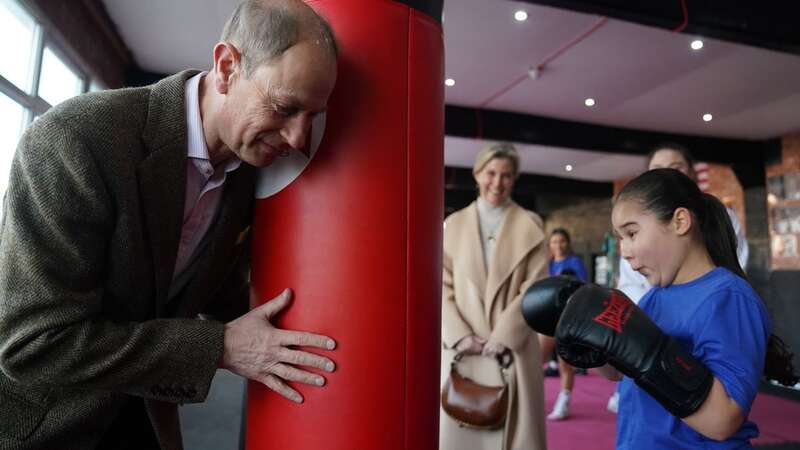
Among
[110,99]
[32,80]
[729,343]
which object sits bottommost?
[729,343]

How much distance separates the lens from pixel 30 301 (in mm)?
771

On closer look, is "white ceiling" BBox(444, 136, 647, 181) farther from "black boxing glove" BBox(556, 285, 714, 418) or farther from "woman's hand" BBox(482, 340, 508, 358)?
"black boxing glove" BBox(556, 285, 714, 418)

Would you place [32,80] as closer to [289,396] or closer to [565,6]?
[565,6]

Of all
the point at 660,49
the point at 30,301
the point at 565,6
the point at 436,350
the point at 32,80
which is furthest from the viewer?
the point at 660,49

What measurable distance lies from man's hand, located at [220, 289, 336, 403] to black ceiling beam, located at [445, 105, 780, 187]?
596cm

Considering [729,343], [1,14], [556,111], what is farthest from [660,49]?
[1,14]

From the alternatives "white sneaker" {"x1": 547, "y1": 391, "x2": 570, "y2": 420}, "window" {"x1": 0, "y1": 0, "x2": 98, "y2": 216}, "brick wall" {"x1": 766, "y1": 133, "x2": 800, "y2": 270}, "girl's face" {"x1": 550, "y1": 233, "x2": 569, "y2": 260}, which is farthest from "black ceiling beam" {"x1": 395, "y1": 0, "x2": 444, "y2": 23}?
"brick wall" {"x1": 766, "y1": 133, "x2": 800, "y2": 270}

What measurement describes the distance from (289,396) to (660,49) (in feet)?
17.5

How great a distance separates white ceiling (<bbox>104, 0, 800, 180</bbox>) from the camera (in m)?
4.68

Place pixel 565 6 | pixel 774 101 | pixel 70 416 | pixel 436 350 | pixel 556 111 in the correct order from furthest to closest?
pixel 556 111
pixel 774 101
pixel 565 6
pixel 436 350
pixel 70 416

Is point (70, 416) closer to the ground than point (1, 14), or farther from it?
closer to the ground

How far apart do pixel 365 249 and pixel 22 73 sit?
4057mm

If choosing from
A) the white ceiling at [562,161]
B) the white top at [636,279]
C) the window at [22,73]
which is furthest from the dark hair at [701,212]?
the white ceiling at [562,161]

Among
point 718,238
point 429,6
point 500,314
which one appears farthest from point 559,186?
point 429,6
